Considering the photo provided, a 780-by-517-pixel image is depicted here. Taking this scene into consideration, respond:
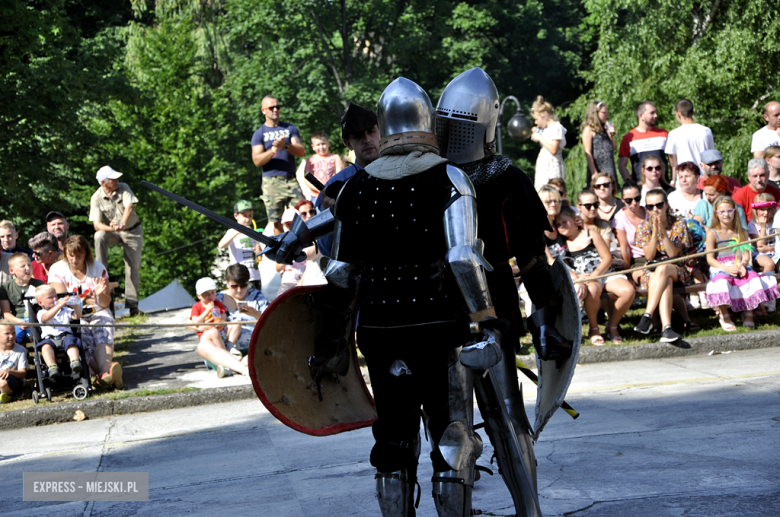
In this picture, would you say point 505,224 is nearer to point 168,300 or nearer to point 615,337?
point 615,337

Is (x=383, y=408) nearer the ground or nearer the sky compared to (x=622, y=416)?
nearer the sky

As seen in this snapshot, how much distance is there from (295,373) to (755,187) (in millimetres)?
6832

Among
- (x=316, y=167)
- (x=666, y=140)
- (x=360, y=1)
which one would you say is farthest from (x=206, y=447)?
(x=360, y=1)

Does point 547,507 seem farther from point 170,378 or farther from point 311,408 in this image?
point 170,378

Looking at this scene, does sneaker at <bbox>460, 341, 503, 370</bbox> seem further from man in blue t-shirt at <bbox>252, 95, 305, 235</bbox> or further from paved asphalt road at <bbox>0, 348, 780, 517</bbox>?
man in blue t-shirt at <bbox>252, 95, 305, 235</bbox>

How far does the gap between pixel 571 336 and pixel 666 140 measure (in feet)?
23.3

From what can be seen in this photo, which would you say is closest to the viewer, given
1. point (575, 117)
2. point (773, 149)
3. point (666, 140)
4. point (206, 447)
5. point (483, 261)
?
point (483, 261)

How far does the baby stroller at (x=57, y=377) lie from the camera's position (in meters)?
7.09

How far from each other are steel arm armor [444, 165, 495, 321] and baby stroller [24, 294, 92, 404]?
4951 millimetres

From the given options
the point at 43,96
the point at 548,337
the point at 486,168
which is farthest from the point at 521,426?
the point at 43,96

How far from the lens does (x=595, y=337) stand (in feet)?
26.2

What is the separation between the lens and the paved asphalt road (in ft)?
13.4

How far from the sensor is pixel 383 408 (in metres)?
3.31

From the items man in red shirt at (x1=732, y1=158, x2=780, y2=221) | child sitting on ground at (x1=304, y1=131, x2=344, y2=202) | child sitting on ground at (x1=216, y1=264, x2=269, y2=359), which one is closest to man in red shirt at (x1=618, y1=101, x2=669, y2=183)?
man in red shirt at (x1=732, y1=158, x2=780, y2=221)
